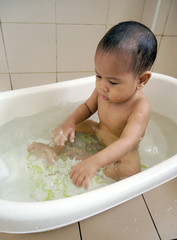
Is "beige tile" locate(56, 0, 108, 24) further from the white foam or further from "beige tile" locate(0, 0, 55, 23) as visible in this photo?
the white foam

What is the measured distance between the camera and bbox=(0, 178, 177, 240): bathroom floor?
2.40 feet

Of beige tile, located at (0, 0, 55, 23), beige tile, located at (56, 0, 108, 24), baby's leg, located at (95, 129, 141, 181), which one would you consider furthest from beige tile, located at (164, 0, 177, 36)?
baby's leg, located at (95, 129, 141, 181)

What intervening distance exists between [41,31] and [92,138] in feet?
2.39

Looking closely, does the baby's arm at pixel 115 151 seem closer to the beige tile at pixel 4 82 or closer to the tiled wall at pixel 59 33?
the tiled wall at pixel 59 33

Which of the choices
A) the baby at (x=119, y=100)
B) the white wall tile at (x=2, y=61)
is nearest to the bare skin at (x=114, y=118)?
the baby at (x=119, y=100)

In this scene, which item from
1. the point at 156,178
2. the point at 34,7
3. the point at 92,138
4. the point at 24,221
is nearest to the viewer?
the point at 24,221

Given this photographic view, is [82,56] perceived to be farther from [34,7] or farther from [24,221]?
[24,221]

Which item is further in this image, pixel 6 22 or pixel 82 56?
pixel 82 56

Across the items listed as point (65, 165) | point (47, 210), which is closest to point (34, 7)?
point (65, 165)

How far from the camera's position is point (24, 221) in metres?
0.46

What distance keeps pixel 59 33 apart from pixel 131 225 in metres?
1.10

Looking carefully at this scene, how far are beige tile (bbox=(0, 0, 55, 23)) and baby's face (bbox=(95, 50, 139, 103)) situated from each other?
27.3 inches

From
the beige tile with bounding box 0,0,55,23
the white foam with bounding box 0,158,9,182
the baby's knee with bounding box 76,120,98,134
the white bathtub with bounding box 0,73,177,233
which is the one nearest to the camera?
the white bathtub with bounding box 0,73,177,233

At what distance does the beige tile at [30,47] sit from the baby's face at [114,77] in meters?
0.72
